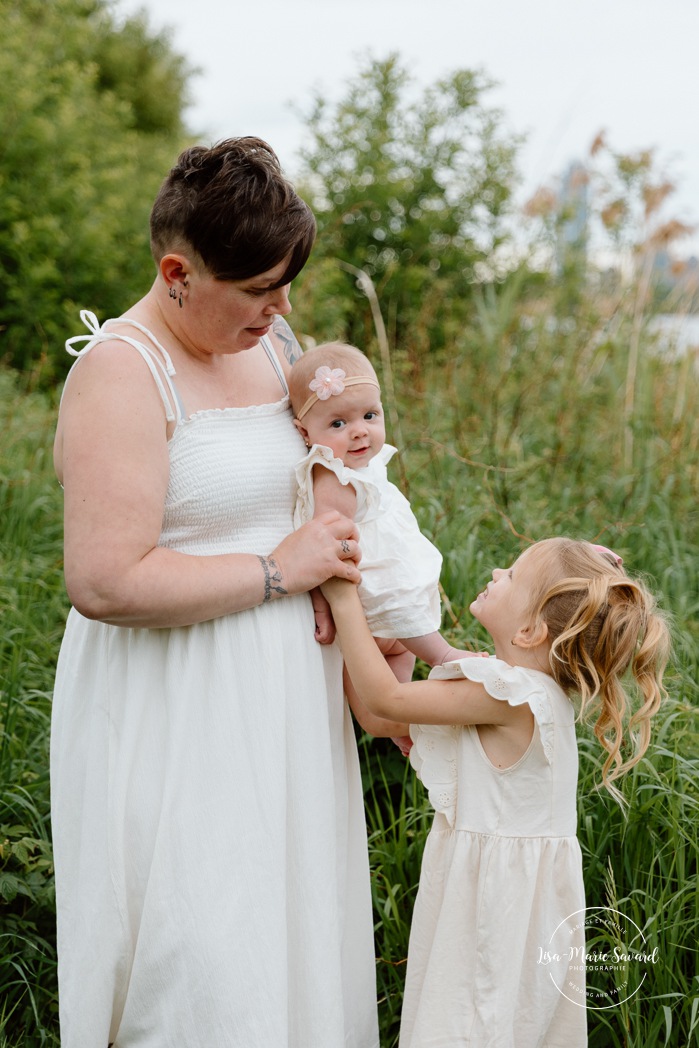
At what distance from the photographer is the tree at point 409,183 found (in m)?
7.58

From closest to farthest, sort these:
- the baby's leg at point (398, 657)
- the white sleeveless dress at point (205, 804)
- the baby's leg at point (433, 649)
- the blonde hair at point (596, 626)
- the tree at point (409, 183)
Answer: the white sleeveless dress at point (205, 804), the blonde hair at point (596, 626), the baby's leg at point (433, 649), the baby's leg at point (398, 657), the tree at point (409, 183)

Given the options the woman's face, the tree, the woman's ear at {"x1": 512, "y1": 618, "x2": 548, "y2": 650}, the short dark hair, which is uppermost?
the tree

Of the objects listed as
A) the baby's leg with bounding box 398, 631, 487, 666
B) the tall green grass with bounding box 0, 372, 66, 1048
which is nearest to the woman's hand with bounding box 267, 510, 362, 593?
the baby's leg with bounding box 398, 631, 487, 666

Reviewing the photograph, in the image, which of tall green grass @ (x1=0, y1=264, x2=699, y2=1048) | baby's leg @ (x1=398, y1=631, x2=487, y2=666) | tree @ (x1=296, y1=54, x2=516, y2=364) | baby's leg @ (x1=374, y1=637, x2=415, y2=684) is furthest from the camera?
tree @ (x1=296, y1=54, x2=516, y2=364)

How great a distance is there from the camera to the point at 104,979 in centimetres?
197

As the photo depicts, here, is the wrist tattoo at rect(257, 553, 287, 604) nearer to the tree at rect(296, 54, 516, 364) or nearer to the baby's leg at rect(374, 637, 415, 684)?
the baby's leg at rect(374, 637, 415, 684)

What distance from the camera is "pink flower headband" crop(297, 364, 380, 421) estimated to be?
82.0 inches

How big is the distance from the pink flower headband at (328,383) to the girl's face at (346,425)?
0.01m

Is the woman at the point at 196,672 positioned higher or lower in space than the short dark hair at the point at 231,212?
lower

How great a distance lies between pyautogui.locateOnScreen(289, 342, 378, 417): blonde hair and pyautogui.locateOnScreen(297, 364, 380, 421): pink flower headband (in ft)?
0.06

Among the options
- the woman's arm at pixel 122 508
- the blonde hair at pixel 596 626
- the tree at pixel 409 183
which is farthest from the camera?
the tree at pixel 409 183

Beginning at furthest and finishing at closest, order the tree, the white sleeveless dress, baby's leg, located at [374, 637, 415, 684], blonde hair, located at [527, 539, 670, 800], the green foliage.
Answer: the tree → the green foliage → baby's leg, located at [374, 637, 415, 684] → blonde hair, located at [527, 539, 670, 800] → the white sleeveless dress

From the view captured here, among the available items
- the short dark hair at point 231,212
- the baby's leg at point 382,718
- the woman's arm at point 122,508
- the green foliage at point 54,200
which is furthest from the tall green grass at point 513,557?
the green foliage at point 54,200

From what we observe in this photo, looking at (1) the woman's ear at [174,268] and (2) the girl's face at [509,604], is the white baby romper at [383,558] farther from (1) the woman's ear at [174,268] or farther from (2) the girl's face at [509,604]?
(1) the woman's ear at [174,268]
